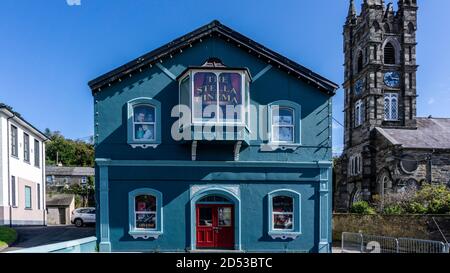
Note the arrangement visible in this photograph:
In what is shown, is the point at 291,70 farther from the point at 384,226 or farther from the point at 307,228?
the point at 384,226

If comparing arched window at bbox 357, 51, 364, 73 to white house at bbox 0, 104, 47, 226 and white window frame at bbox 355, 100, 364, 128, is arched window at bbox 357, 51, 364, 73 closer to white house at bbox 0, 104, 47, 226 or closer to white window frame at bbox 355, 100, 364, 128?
white window frame at bbox 355, 100, 364, 128

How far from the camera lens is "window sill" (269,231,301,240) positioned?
10875 mm

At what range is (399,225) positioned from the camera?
12375 millimetres

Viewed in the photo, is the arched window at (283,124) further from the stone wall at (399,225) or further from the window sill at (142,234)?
the stone wall at (399,225)

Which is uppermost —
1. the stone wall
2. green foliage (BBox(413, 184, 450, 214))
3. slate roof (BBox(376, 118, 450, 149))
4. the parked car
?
slate roof (BBox(376, 118, 450, 149))

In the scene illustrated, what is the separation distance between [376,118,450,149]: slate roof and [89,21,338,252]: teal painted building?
14.2 meters

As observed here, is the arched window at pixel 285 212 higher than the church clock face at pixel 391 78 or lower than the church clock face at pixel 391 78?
lower

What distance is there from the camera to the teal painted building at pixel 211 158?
10.7 m

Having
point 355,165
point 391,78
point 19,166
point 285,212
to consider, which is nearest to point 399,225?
point 285,212

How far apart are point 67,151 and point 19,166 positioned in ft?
2.55

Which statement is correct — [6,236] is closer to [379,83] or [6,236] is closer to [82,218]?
[82,218]

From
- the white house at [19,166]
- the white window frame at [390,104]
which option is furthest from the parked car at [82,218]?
the white window frame at [390,104]

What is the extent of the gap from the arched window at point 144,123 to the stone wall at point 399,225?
911 centimetres

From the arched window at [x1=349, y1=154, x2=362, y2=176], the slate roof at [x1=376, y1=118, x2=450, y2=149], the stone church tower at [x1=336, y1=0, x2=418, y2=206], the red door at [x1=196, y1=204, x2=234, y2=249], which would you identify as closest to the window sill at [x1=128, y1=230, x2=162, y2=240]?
the red door at [x1=196, y1=204, x2=234, y2=249]
